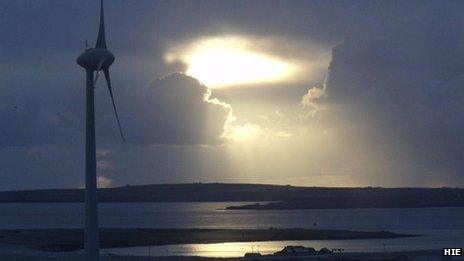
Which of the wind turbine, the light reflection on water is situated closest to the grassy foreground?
the light reflection on water

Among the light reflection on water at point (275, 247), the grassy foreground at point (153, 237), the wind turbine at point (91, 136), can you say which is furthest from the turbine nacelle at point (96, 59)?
the grassy foreground at point (153, 237)

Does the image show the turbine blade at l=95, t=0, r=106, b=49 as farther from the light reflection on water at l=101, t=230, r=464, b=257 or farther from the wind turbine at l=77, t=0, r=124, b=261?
the light reflection on water at l=101, t=230, r=464, b=257

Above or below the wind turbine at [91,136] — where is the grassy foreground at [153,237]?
above

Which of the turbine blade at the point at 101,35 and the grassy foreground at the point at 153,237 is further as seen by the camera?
the grassy foreground at the point at 153,237

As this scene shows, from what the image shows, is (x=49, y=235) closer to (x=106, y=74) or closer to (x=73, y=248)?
(x=73, y=248)

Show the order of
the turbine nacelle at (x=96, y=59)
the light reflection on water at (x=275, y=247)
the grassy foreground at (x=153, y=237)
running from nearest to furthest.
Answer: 1. the turbine nacelle at (x=96, y=59)
2. the light reflection on water at (x=275, y=247)
3. the grassy foreground at (x=153, y=237)

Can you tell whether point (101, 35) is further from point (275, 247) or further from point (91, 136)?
point (275, 247)

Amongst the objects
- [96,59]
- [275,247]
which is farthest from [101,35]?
[275,247]

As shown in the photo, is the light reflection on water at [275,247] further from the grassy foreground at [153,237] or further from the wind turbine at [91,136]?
the wind turbine at [91,136]
